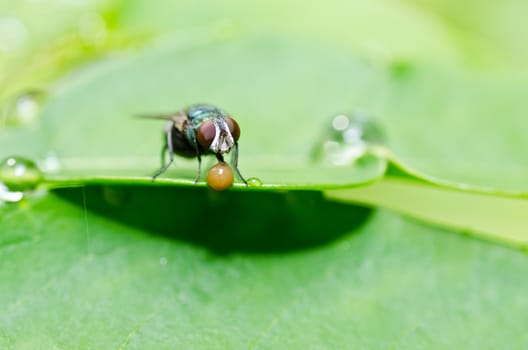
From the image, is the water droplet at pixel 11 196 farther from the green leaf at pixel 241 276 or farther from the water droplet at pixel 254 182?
the water droplet at pixel 254 182

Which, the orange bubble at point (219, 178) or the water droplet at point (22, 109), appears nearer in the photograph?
the orange bubble at point (219, 178)

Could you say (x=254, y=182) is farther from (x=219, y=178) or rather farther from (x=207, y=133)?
(x=207, y=133)

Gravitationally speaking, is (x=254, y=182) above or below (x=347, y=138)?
above

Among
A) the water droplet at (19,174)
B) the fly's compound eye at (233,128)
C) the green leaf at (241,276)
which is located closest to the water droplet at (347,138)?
the green leaf at (241,276)

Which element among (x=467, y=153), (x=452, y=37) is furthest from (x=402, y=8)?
(x=467, y=153)

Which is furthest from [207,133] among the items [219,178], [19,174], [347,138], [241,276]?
[347,138]

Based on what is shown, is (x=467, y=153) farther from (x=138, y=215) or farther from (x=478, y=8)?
(x=478, y=8)

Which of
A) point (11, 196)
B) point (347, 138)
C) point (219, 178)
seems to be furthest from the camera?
point (347, 138)
